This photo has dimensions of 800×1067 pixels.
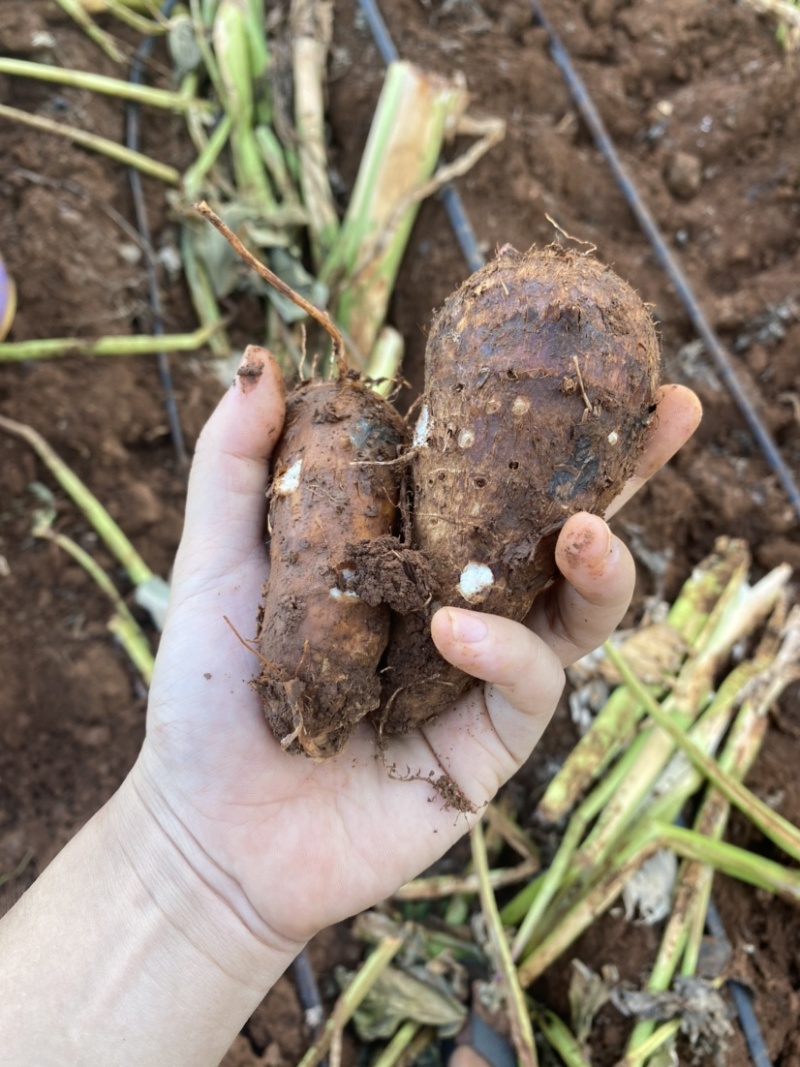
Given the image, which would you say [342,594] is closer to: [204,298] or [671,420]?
[671,420]

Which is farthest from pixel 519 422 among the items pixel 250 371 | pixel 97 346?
pixel 97 346

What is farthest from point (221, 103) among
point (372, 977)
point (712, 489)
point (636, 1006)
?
point (636, 1006)

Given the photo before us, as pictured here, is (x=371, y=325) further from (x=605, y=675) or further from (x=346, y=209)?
(x=605, y=675)

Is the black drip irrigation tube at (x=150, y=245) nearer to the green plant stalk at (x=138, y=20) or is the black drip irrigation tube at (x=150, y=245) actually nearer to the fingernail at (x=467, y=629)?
the green plant stalk at (x=138, y=20)

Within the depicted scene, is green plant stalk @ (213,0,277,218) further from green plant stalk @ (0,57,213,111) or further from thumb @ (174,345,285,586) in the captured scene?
thumb @ (174,345,285,586)

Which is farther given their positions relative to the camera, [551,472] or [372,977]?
[372,977]

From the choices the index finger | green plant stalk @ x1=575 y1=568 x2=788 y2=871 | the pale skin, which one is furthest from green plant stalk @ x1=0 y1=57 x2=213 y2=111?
green plant stalk @ x1=575 y1=568 x2=788 y2=871
